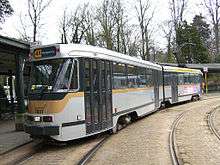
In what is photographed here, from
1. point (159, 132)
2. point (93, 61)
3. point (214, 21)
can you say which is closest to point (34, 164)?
point (93, 61)

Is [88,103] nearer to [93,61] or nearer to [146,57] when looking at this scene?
[93,61]

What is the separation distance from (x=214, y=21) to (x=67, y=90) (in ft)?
163

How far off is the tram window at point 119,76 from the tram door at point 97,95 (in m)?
0.59

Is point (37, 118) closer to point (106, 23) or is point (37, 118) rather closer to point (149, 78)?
point (149, 78)

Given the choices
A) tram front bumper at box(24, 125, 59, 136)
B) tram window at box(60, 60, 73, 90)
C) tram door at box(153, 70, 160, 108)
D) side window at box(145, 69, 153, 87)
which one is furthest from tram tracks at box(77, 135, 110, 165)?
tram door at box(153, 70, 160, 108)

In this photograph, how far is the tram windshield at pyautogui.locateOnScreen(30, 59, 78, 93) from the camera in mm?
12008

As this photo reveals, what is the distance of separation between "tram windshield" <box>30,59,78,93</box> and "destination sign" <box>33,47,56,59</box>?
179mm

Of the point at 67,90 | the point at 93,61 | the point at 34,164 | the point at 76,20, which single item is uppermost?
the point at 76,20

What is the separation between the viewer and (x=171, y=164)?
31.1ft

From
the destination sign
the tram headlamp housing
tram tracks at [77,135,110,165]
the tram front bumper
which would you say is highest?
the destination sign

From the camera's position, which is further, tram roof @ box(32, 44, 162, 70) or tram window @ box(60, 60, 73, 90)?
tram roof @ box(32, 44, 162, 70)

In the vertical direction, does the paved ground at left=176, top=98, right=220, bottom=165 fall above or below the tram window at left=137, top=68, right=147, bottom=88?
below

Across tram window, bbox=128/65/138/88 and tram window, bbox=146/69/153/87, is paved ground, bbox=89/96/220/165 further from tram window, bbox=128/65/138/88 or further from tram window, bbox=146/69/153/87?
tram window, bbox=146/69/153/87

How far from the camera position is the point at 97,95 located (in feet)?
43.4
